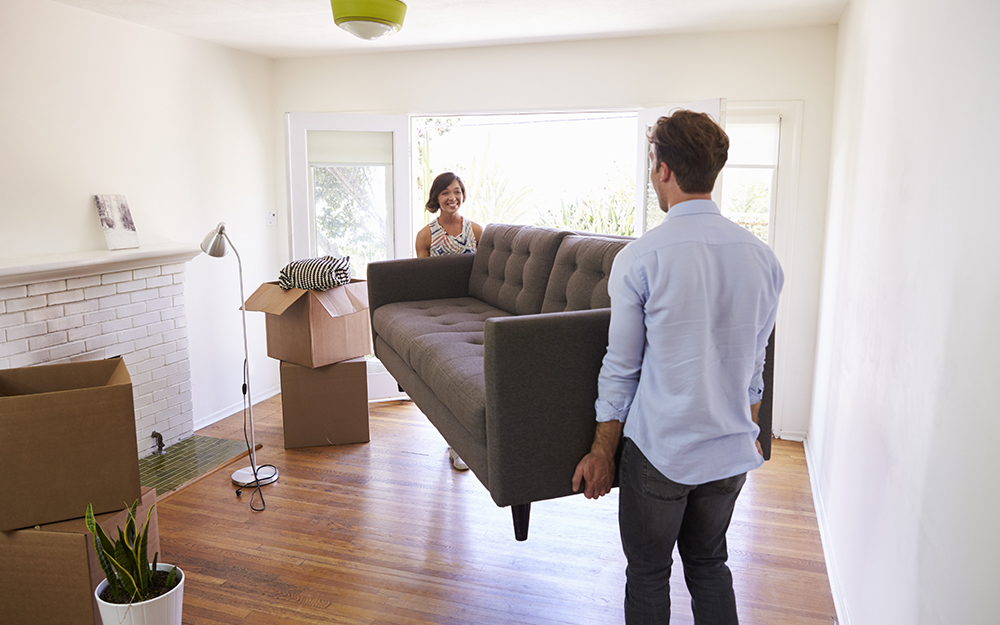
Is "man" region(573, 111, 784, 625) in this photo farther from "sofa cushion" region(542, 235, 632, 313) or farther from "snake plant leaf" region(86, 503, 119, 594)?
"snake plant leaf" region(86, 503, 119, 594)

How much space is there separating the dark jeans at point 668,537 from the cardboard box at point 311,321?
2.29 metres

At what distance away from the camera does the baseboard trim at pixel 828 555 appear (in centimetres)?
214

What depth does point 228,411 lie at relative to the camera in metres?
4.41

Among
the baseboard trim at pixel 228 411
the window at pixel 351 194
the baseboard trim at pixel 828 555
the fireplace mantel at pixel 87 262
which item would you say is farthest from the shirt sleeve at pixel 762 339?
the baseboard trim at pixel 228 411

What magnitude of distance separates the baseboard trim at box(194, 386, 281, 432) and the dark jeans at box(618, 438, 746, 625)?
10.8ft

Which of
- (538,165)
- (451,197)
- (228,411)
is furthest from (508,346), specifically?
(538,165)

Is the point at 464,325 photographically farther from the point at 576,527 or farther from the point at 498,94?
the point at 498,94

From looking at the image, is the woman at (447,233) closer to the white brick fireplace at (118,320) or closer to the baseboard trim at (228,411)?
the white brick fireplace at (118,320)

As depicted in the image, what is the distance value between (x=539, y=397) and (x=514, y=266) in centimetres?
145

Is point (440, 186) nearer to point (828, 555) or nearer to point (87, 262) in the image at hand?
point (87, 262)

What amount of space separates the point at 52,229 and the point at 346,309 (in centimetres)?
140

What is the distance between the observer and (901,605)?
1.46 meters

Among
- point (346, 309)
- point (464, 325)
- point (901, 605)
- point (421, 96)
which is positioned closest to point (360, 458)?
point (346, 309)

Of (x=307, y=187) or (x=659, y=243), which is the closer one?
(x=659, y=243)
